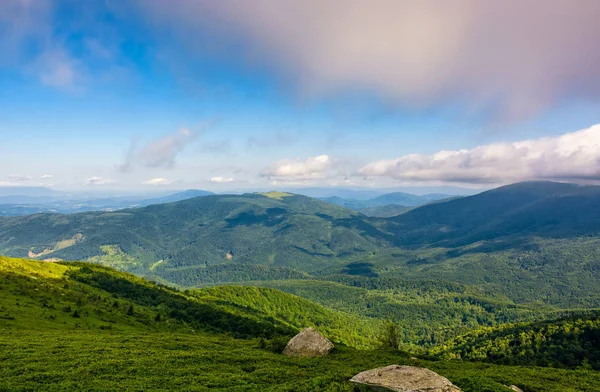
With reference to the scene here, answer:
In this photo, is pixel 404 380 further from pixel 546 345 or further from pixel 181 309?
pixel 546 345

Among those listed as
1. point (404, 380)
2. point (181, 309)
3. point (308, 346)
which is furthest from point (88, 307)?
point (404, 380)

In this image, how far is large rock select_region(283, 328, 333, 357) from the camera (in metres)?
53.5

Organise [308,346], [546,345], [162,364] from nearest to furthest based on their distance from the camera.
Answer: [162,364], [308,346], [546,345]

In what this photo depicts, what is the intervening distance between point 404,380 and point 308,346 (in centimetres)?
2762

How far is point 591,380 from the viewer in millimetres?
43969

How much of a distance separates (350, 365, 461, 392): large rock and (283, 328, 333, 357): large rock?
2254cm

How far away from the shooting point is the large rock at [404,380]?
28.4 meters

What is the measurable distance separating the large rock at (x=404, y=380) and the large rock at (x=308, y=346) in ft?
74.0

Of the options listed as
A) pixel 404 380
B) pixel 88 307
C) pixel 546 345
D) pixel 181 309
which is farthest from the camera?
pixel 546 345

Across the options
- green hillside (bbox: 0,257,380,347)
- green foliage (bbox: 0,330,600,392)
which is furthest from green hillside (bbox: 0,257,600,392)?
green hillside (bbox: 0,257,380,347)

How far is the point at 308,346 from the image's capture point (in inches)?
2153

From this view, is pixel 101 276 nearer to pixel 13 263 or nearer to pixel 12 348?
pixel 13 263

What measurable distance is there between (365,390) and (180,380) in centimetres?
2053

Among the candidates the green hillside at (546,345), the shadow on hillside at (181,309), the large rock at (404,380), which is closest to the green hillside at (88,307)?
the shadow on hillside at (181,309)
